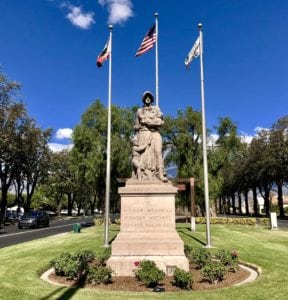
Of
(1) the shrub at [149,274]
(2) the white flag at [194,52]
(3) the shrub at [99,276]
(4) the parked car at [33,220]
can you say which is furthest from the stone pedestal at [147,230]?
(4) the parked car at [33,220]

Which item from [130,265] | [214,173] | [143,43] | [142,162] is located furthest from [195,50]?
[214,173]

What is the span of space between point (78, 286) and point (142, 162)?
454 cm

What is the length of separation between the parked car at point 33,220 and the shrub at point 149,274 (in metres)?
30.8

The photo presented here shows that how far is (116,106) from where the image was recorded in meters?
38.1

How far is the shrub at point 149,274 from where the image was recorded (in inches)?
379

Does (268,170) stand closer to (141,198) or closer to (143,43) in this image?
(143,43)

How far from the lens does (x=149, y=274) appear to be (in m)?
9.72

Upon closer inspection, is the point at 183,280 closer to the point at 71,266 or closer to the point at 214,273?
the point at 214,273

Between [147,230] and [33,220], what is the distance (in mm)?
29936

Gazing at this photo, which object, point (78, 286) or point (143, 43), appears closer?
point (78, 286)

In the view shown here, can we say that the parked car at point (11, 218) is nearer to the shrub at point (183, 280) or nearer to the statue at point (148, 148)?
the statue at point (148, 148)

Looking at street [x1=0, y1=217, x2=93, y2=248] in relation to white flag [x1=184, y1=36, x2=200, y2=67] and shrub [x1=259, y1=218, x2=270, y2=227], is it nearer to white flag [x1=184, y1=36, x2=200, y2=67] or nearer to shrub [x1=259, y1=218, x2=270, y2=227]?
white flag [x1=184, y1=36, x2=200, y2=67]

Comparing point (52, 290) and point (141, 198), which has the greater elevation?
point (141, 198)

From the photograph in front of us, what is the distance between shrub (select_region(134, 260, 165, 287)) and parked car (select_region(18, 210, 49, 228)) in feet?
101
